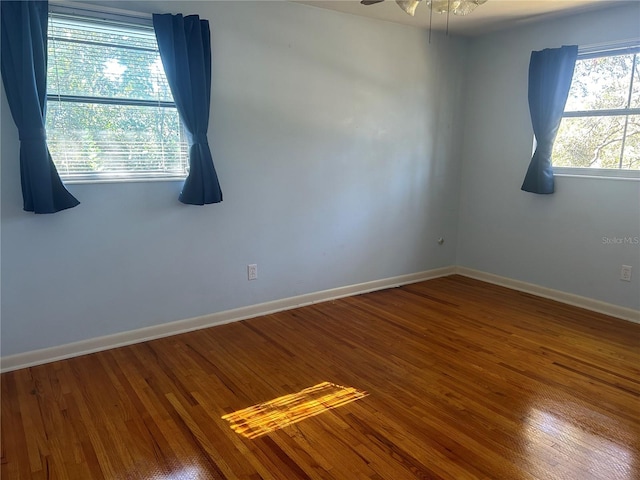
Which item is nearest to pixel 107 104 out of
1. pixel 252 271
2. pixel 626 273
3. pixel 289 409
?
pixel 252 271

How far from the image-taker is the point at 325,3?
3406 mm

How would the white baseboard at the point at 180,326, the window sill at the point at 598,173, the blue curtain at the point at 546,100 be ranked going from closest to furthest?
the white baseboard at the point at 180,326, the window sill at the point at 598,173, the blue curtain at the point at 546,100

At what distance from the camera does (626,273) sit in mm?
3572

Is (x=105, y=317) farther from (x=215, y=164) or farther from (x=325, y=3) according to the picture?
(x=325, y=3)

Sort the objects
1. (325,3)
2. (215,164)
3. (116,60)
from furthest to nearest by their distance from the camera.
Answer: (325,3) → (215,164) → (116,60)

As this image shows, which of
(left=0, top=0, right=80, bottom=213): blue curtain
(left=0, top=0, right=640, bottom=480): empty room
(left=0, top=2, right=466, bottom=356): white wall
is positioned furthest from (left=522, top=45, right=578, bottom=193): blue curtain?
(left=0, top=0, right=80, bottom=213): blue curtain

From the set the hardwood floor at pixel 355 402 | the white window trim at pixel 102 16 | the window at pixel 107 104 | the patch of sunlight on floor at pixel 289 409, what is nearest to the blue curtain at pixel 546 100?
the hardwood floor at pixel 355 402

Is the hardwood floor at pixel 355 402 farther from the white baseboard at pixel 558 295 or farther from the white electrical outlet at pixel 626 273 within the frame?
the white electrical outlet at pixel 626 273

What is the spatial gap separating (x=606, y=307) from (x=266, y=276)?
9.31 ft

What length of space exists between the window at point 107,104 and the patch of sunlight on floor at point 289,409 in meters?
1.69

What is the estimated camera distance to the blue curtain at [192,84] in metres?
2.82

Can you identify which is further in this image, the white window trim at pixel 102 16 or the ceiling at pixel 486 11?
the ceiling at pixel 486 11

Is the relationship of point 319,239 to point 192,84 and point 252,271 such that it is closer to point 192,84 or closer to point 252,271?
point 252,271

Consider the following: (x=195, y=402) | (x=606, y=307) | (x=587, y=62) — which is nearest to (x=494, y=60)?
(x=587, y=62)
